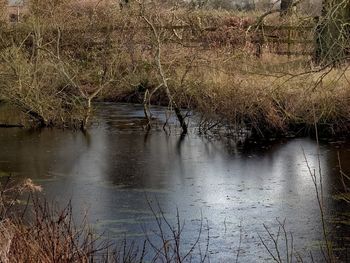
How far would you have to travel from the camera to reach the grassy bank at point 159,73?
16141 mm

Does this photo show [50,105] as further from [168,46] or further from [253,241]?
[253,241]

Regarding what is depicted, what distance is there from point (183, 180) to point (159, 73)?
538 centimetres

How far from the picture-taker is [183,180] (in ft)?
39.2

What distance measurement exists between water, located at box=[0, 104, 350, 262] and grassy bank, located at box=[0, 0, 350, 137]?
0.79 metres

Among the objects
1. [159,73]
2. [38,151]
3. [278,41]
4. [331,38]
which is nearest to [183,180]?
[331,38]

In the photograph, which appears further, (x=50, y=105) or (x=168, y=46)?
(x=168, y=46)

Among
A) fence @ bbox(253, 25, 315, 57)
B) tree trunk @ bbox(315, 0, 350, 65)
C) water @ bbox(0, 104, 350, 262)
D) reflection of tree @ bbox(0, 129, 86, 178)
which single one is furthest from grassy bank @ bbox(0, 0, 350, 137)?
reflection of tree @ bbox(0, 129, 86, 178)

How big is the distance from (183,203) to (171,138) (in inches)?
238

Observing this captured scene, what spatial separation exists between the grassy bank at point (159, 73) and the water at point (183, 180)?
0.79m

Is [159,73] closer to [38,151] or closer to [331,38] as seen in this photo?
[38,151]

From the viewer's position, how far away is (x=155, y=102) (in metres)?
22.0

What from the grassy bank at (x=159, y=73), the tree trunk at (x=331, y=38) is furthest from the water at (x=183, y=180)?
the tree trunk at (x=331, y=38)

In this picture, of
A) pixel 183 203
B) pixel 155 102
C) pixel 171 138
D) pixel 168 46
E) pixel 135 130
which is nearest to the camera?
pixel 183 203

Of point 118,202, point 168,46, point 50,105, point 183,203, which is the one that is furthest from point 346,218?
point 168,46
